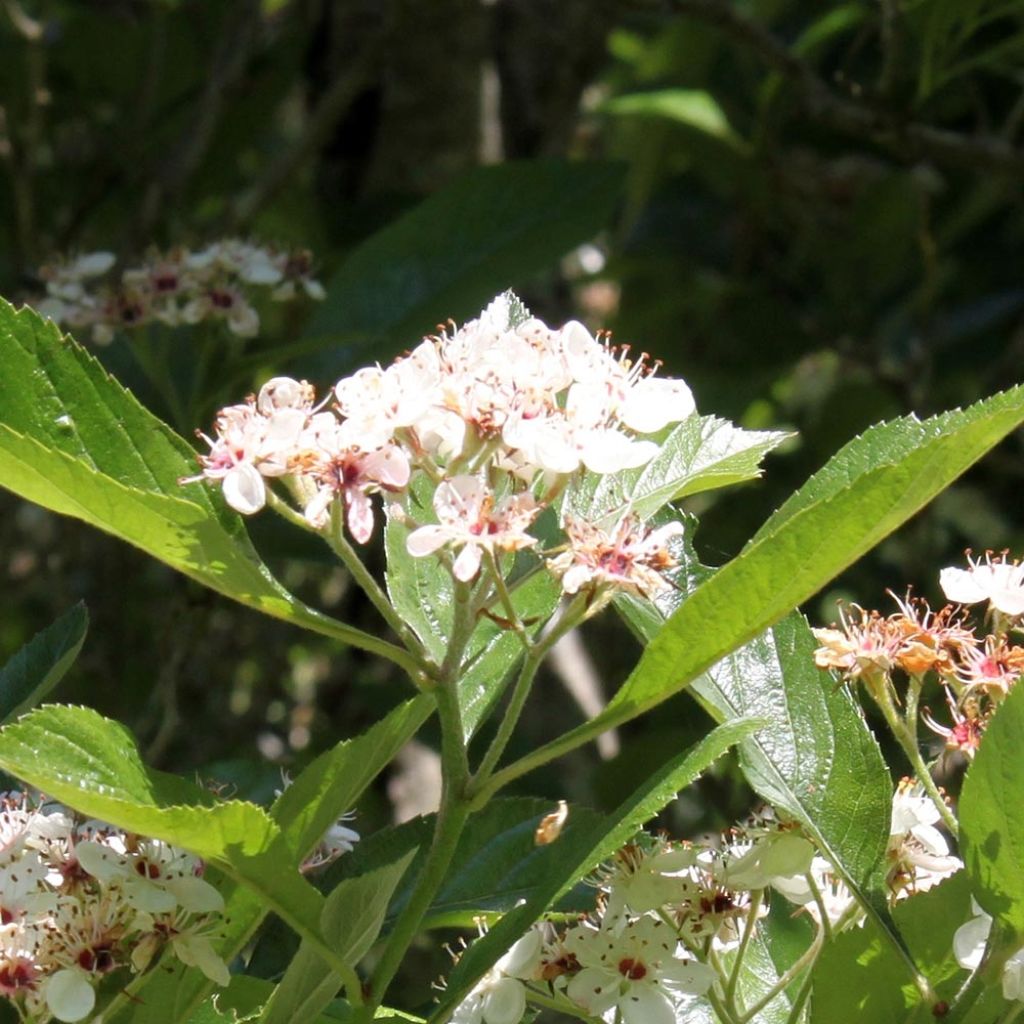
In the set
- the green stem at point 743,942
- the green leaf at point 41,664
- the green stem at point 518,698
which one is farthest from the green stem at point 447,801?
the green leaf at point 41,664

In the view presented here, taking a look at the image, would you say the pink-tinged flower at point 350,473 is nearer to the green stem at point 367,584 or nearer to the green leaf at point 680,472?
the green stem at point 367,584

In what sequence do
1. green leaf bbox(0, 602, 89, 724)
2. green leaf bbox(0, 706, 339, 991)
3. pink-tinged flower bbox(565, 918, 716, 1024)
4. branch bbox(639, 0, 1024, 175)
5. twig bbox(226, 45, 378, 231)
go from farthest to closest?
twig bbox(226, 45, 378, 231) → branch bbox(639, 0, 1024, 175) → green leaf bbox(0, 602, 89, 724) → pink-tinged flower bbox(565, 918, 716, 1024) → green leaf bbox(0, 706, 339, 991)

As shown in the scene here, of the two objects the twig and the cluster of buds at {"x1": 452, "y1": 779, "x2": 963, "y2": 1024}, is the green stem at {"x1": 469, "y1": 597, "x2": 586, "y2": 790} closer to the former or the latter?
the cluster of buds at {"x1": 452, "y1": 779, "x2": 963, "y2": 1024}

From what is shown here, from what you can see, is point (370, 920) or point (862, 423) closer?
point (370, 920)

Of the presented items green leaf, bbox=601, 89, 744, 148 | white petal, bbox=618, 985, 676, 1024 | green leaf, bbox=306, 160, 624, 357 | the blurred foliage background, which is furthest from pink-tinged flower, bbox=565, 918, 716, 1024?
green leaf, bbox=601, 89, 744, 148

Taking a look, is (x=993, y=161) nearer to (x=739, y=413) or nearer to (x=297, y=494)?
(x=739, y=413)

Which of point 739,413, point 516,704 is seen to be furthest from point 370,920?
point 739,413

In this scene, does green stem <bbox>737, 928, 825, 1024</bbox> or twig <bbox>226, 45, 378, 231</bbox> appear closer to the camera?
green stem <bbox>737, 928, 825, 1024</bbox>
